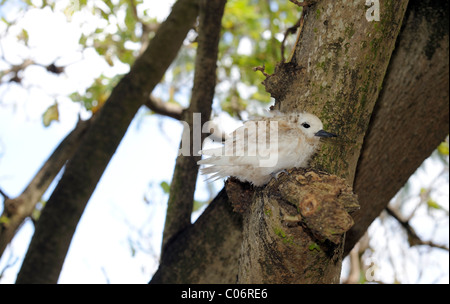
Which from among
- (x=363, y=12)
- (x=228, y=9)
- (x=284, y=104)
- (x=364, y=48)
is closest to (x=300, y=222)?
(x=284, y=104)

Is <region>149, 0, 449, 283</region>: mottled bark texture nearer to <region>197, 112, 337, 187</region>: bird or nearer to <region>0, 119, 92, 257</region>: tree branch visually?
<region>197, 112, 337, 187</region>: bird

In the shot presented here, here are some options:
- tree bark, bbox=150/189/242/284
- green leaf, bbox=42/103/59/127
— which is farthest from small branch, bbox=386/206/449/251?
green leaf, bbox=42/103/59/127

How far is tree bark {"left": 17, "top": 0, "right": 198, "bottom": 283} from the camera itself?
9.50 feet

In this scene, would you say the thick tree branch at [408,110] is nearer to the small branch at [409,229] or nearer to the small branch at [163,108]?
the small branch at [409,229]

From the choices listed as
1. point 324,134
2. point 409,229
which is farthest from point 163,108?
point 409,229

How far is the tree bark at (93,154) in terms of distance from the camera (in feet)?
9.50

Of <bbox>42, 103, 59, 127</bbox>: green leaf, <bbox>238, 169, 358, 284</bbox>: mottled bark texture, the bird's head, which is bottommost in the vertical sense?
<bbox>238, 169, 358, 284</bbox>: mottled bark texture

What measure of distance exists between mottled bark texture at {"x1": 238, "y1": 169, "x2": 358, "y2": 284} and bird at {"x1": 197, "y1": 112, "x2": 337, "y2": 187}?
4.7 inches

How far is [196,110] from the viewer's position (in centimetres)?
334

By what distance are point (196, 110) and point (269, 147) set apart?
1.36 meters

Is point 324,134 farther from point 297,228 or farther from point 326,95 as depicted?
point 297,228

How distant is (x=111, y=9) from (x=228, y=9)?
194 centimetres

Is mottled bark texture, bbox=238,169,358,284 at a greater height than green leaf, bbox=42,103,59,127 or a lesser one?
lesser

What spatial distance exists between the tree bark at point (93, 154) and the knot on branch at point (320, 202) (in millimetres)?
1807
